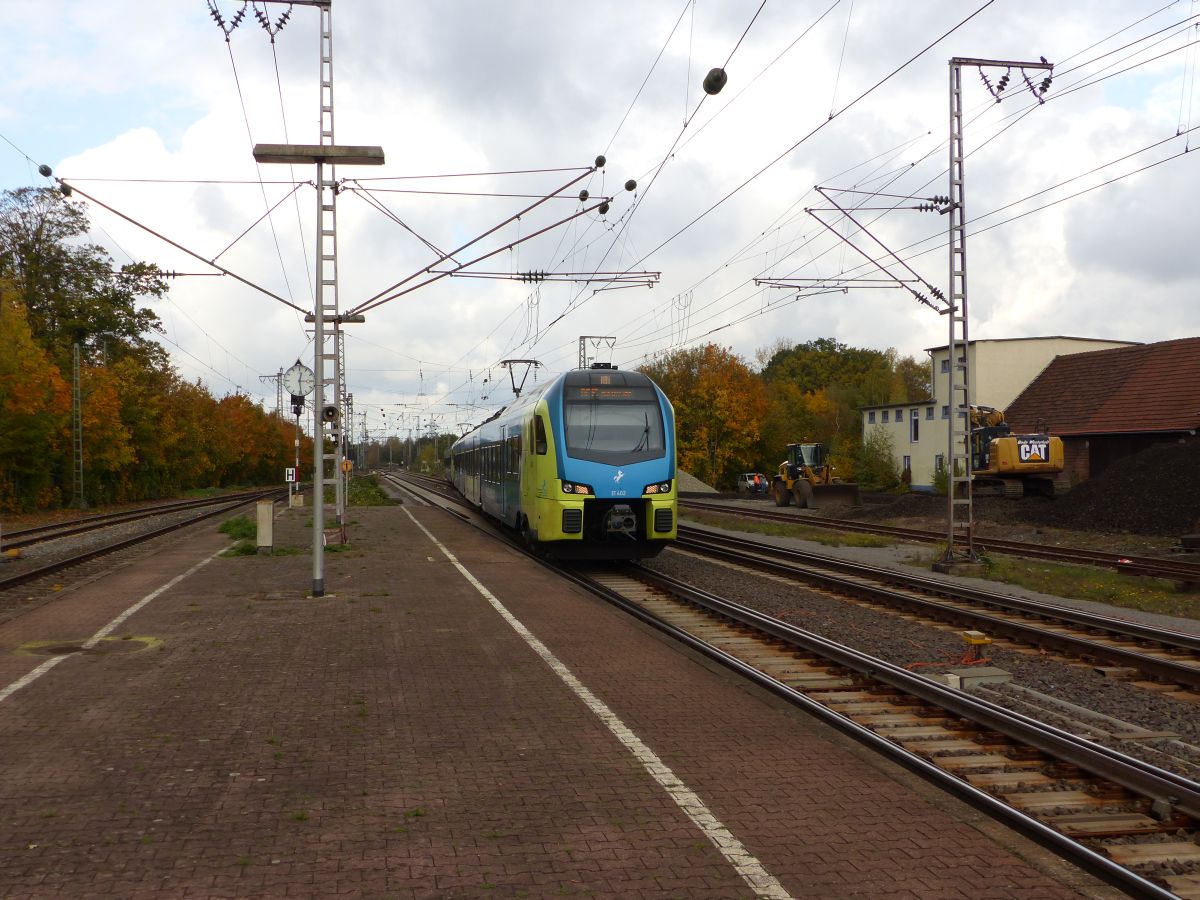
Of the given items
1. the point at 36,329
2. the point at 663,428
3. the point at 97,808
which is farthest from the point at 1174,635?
the point at 36,329

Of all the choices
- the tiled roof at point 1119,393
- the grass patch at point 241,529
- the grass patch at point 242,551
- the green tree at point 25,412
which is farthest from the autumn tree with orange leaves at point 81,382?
the tiled roof at point 1119,393

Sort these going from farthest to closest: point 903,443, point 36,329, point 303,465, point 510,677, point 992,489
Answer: point 303,465, point 903,443, point 36,329, point 992,489, point 510,677

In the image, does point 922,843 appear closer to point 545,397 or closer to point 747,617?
point 747,617

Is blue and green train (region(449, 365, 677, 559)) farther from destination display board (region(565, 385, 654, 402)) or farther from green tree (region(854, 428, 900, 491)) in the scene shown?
green tree (region(854, 428, 900, 491))

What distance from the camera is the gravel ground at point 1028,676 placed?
697 centimetres

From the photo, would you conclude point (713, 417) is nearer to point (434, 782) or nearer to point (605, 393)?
point (605, 393)

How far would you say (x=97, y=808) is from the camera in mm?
5258

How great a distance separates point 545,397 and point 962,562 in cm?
840

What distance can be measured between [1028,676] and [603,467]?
8444 mm

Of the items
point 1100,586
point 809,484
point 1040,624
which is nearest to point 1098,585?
point 1100,586

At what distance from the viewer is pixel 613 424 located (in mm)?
17047

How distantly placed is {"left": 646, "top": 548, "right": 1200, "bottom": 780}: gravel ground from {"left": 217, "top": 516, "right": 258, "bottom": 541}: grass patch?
1448 centimetres

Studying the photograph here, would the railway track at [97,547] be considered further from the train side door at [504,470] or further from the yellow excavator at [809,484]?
the yellow excavator at [809,484]

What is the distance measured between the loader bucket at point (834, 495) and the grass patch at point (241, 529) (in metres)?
23.3
